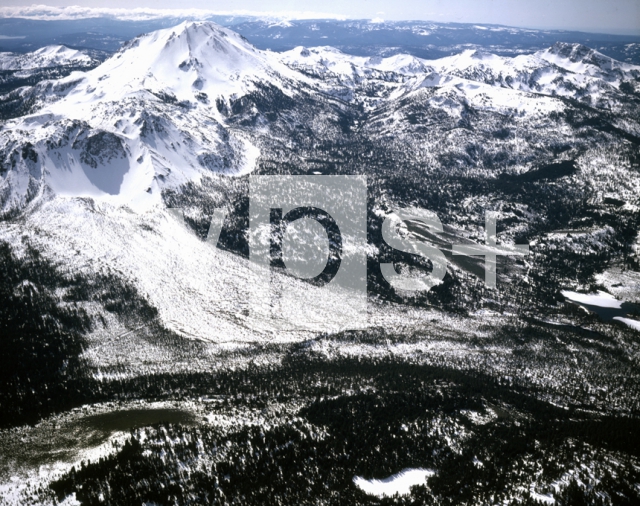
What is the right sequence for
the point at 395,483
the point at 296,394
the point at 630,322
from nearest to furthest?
1. the point at 395,483
2. the point at 296,394
3. the point at 630,322

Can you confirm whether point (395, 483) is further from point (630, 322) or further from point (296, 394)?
point (630, 322)

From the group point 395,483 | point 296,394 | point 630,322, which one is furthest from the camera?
point 630,322

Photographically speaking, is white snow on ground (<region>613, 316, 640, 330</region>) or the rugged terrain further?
white snow on ground (<region>613, 316, 640, 330</region>)

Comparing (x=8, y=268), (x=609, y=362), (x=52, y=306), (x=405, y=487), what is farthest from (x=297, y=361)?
(x=8, y=268)

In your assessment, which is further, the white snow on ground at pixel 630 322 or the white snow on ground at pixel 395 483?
the white snow on ground at pixel 630 322

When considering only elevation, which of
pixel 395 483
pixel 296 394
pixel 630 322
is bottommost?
pixel 395 483

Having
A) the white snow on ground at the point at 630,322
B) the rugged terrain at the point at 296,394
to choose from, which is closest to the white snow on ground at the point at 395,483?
the rugged terrain at the point at 296,394

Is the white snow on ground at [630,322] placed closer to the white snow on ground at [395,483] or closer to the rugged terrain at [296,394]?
the rugged terrain at [296,394]

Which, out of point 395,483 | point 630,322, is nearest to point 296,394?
point 395,483

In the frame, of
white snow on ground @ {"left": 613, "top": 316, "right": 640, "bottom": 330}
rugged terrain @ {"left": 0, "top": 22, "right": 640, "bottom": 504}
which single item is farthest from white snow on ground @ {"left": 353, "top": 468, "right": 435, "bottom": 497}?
white snow on ground @ {"left": 613, "top": 316, "right": 640, "bottom": 330}

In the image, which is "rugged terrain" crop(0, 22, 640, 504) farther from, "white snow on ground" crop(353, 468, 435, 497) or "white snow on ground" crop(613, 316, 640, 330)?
"white snow on ground" crop(353, 468, 435, 497)
